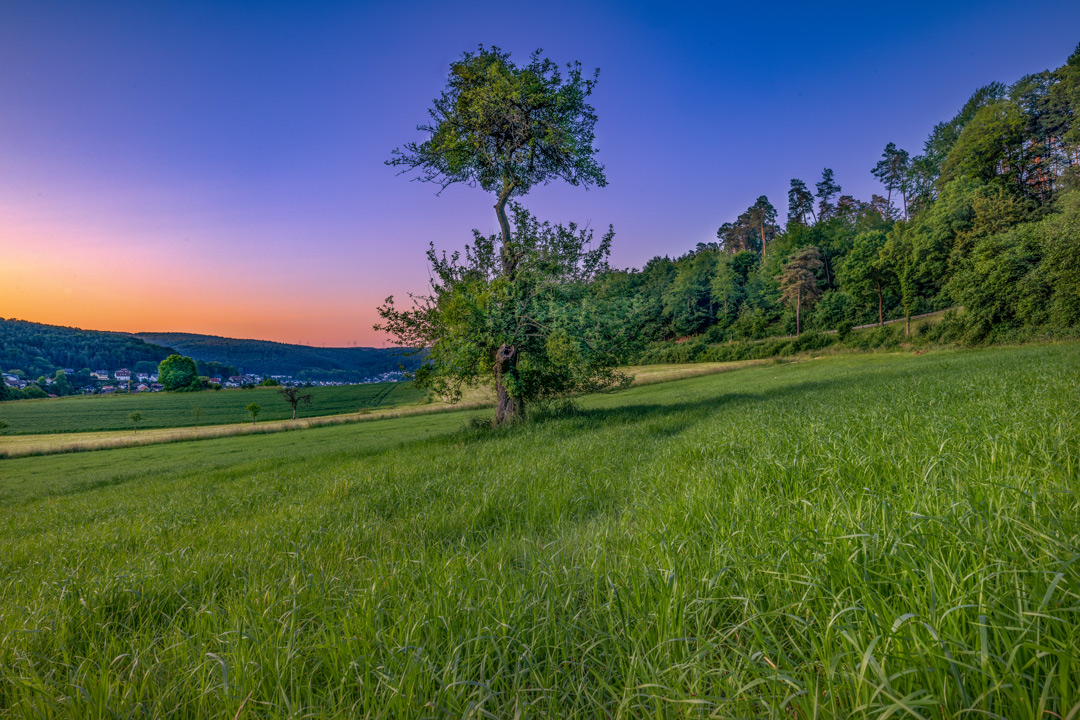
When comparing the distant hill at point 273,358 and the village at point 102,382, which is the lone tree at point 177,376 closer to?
the village at point 102,382

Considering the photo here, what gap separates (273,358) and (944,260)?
16875cm

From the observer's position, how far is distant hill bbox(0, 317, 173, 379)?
9562 cm

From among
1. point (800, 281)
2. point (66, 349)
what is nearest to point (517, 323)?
point (800, 281)

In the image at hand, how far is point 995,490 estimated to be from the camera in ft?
8.47

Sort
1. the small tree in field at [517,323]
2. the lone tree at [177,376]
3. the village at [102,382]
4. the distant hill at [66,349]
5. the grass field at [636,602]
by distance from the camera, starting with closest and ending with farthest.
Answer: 1. the grass field at [636,602]
2. the small tree in field at [517,323]
3. the village at [102,382]
4. the distant hill at [66,349]
5. the lone tree at [177,376]

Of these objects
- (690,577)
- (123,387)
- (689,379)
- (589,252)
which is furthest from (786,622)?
(123,387)

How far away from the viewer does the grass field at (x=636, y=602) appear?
148cm

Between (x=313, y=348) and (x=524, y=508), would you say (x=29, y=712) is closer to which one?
(x=524, y=508)

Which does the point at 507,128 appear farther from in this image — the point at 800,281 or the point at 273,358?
the point at 273,358

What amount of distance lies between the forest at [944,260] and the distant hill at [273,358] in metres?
100

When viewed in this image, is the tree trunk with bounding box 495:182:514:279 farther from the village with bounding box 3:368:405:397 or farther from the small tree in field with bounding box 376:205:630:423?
the village with bounding box 3:368:405:397

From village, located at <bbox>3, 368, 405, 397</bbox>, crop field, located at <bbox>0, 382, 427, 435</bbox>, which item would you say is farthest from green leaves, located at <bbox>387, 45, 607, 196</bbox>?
village, located at <bbox>3, 368, 405, 397</bbox>

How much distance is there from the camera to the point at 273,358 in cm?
13938

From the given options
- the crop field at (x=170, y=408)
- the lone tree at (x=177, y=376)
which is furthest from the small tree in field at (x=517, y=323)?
the lone tree at (x=177, y=376)
